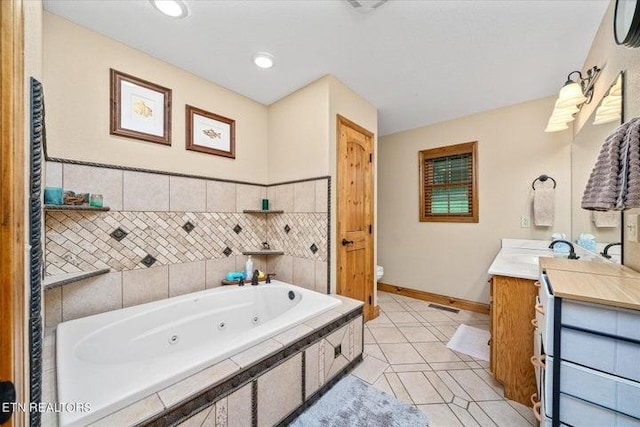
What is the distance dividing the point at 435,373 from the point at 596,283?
4.24ft

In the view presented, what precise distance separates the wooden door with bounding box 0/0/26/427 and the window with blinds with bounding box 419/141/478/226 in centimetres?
354

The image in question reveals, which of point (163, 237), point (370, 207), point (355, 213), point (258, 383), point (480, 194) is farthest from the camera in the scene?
point (480, 194)

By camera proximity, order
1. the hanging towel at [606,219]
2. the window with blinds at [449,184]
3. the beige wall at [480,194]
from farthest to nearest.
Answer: the window with blinds at [449,184]
the beige wall at [480,194]
the hanging towel at [606,219]

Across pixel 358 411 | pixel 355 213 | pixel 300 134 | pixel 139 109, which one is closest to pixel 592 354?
pixel 358 411

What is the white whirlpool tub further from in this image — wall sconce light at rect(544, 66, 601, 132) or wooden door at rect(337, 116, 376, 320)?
wall sconce light at rect(544, 66, 601, 132)

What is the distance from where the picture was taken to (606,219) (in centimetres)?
156

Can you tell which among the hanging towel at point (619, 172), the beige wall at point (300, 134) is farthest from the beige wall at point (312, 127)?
the hanging towel at point (619, 172)

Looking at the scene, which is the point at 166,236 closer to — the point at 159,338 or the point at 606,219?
the point at 159,338

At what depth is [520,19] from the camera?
1.56m

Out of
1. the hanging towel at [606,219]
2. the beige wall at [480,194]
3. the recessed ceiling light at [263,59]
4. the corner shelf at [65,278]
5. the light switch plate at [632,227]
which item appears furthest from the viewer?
the beige wall at [480,194]

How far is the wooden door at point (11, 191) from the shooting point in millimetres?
415

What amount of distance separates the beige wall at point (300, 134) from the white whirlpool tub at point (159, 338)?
115cm

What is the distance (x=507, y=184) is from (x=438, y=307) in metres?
1.70

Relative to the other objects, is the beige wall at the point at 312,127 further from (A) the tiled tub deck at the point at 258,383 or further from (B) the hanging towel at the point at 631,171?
(B) the hanging towel at the point at 631,171
